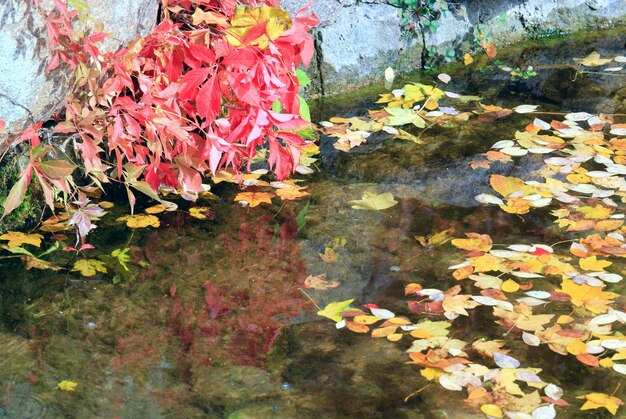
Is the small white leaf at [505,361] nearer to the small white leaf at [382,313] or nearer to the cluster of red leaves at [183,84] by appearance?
the small white leaf at [382,313]

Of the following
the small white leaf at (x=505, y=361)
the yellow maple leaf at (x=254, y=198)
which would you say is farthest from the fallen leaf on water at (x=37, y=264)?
the small white leaf at (x=505, y=361)

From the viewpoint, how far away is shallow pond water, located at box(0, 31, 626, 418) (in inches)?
85.7

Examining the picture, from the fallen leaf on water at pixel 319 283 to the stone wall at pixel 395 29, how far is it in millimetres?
1786

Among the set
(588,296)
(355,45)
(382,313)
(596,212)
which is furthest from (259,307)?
(355,45)

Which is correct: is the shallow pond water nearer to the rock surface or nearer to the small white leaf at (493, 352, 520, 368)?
the small white leaf at (493, 352, 520, 368)

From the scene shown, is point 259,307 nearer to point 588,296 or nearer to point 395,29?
point 588,296

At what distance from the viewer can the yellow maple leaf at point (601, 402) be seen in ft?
6.91

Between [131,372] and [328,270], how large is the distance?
794mm

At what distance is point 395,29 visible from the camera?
4.54m

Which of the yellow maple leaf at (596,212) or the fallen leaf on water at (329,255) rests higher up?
the yellow maple leaf at (596,212)

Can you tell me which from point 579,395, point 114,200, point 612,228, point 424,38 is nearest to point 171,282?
point 114,200

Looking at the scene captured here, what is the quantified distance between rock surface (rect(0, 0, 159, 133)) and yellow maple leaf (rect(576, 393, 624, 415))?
197 cm

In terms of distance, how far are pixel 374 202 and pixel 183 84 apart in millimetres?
909

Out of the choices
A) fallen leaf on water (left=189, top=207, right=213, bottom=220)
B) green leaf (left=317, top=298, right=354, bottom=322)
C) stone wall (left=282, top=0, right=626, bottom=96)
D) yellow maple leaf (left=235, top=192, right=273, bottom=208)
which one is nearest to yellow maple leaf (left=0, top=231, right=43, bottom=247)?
fallen leaf on water (left=189, top=207, right=213, bottom=220)
